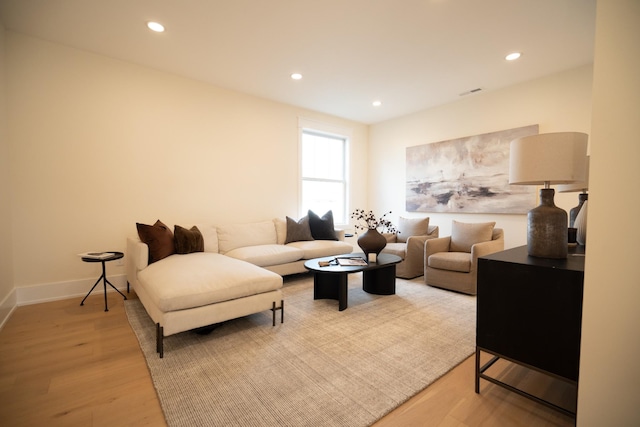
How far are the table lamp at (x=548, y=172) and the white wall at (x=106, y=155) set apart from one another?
3739mm

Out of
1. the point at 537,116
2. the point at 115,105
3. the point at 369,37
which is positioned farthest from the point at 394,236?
the point at 115,105

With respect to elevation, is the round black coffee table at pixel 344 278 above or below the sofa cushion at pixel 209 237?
below

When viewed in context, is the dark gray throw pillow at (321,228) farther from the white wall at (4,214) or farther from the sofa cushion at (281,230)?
the white wall at (4,214)

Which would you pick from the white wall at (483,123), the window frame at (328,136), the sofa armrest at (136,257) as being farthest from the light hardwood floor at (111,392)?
the window frame at (328,136)

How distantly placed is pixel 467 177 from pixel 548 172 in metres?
3.37

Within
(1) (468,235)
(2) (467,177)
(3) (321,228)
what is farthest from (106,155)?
(2) (467,177)

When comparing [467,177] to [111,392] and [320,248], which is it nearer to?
[320,248]

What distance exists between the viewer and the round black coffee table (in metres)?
2.87

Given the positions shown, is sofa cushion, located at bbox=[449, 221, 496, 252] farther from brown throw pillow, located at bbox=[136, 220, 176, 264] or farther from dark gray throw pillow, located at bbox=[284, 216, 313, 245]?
brown throw pillow, located at bbox=[136, 220, 176, 264]

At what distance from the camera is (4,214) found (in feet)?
9.00

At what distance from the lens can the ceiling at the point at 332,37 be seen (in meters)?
2.50

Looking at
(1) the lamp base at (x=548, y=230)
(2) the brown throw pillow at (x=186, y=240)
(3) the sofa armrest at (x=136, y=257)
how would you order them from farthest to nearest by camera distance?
(2) the brown throw pillow at (x=186, y=240), (3) the sofa armrest at (x=136, y=257), (1) the lamp base at (x=548, y=230)

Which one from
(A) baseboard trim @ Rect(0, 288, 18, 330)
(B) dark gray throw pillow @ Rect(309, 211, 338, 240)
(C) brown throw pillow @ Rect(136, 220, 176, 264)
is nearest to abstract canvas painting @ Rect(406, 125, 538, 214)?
(B) dark gray throw pillow @ Rect(309, 211, 338, 240)

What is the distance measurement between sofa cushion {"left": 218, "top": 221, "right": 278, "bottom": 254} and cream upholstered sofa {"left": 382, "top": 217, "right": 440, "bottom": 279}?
1.78 metres
